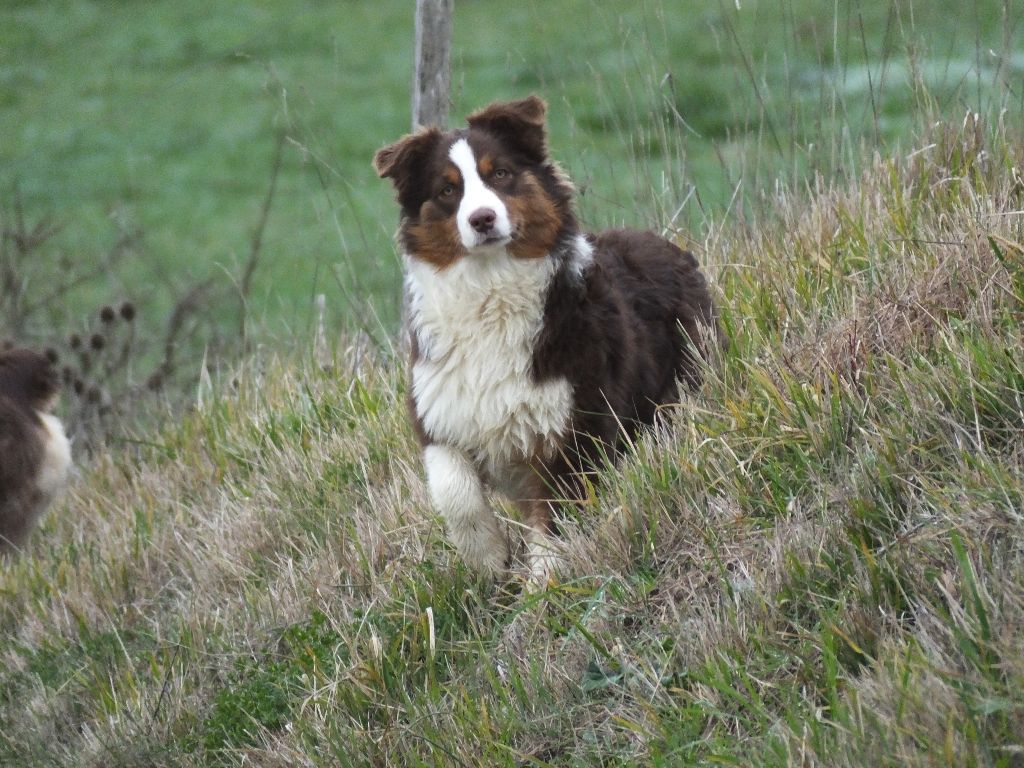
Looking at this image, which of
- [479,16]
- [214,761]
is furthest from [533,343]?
[479,16]

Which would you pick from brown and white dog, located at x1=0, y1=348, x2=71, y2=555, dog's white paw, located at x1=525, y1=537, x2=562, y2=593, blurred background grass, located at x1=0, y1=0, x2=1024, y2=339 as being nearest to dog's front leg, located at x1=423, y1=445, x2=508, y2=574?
dog's white paw, located at x1=525, y1=537, x2=562, y2=593

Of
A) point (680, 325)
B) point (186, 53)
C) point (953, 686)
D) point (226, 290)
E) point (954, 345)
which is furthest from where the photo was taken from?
point (186, 53)

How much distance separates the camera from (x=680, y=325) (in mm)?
5160

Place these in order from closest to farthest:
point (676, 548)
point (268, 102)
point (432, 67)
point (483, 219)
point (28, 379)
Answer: point (676, 548)
point (483, 219)
point (432, 67)
point (28, 379)
point (268, 102)

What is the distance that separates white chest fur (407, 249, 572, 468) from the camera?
4.62 m

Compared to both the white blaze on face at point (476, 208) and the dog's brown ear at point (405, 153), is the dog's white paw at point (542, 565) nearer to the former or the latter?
the white blaze on face at point (476, 208)

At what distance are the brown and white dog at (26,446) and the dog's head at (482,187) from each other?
287cm

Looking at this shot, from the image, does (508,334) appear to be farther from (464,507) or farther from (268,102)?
(268,102)

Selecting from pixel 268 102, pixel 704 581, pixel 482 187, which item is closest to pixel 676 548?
pixel 704 581

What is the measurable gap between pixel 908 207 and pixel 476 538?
6.74ft

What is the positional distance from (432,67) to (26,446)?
273 centimetres

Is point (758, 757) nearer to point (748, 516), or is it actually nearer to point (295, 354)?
point (748, 516)

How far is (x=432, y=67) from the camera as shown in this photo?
21.1 feet

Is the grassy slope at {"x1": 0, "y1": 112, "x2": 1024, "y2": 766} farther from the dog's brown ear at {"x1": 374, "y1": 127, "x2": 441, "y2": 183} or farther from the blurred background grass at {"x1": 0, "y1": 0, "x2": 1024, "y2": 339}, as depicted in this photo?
the blurred background grass at {"x1": 0, "y1": 0, "x2": 1024, "y2": 339}
